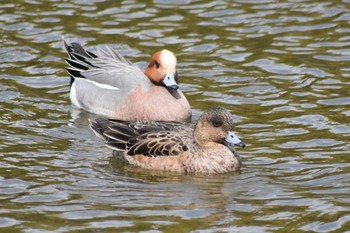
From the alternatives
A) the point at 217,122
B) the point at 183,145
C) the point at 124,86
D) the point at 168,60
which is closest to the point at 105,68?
the point at 124,86

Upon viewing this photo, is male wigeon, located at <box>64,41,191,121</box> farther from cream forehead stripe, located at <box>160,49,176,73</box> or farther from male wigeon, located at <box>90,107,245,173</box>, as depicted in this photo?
male wigeon, located at <box>90,107,245,173</box>

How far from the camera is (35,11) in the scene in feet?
51.1

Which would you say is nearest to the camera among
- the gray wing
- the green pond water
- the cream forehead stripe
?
the green pond water

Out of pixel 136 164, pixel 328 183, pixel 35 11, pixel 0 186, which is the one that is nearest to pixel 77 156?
pixel 136 164

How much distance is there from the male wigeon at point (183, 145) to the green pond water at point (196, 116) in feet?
0.39

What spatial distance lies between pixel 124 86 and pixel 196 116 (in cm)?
102

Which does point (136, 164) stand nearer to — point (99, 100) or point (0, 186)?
point (0, 186)

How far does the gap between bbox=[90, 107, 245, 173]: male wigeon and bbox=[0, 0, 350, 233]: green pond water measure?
0.39 feet

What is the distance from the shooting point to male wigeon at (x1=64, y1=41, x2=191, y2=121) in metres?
12.6

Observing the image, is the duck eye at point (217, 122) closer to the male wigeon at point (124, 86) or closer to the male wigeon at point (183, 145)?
the male wigeon at point (183, 145)

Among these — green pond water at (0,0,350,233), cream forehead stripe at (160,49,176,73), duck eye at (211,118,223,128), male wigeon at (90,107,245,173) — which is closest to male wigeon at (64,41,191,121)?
cream forehead stripe at (160,49,176,73)

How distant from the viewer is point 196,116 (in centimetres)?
1259

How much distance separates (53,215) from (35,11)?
275 inches

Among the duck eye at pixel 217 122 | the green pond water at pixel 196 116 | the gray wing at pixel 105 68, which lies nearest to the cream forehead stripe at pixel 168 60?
the gray wing at pixel 105 68
